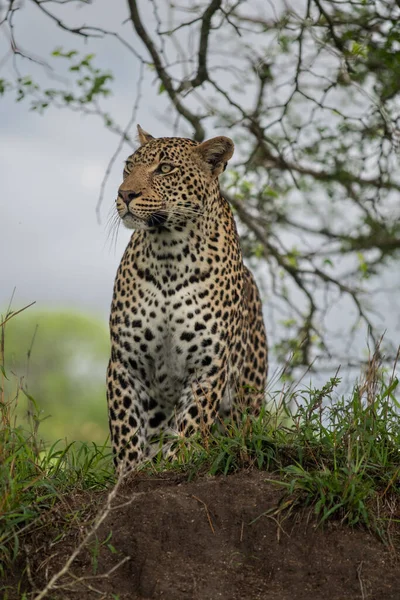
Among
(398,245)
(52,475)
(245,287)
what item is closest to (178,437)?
(52,475)

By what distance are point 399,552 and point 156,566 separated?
1334 millimetres

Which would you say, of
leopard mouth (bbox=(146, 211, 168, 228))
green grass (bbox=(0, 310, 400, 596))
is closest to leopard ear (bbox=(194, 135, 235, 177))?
leopard mouth (bbox=(146, 211, 168, 228))

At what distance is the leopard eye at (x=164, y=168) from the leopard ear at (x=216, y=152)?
12.6 inches

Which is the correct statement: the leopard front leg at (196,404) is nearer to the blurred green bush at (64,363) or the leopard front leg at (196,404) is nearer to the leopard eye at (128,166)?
the leopard eye at (128,166)

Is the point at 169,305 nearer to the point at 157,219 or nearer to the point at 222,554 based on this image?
the point at 157,219

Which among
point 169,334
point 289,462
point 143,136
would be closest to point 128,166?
point 143,136

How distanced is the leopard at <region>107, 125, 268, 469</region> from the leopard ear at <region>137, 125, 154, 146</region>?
0.40 m

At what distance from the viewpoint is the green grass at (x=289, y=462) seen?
556 cm

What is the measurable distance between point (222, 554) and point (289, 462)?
793 mm

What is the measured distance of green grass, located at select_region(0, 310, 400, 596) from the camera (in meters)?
5.56

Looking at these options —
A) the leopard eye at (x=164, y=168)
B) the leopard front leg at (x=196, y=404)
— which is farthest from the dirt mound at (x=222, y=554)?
the leopard eye at (x=164, y=168)

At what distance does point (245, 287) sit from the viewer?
855 centimetres

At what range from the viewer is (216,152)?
780 cm

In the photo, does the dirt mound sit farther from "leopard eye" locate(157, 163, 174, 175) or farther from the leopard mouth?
"leopard eye" locate(157, 163, 174, 175)
